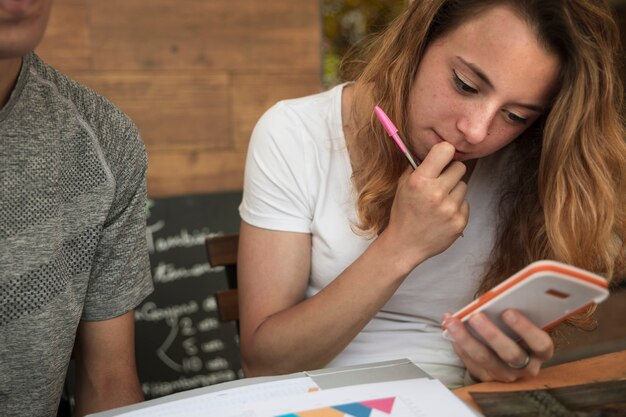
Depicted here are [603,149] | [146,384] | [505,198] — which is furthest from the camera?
[146,384]

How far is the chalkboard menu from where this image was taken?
7.01 ft

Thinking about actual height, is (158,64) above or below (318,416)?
above

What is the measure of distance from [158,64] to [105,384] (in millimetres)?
1292

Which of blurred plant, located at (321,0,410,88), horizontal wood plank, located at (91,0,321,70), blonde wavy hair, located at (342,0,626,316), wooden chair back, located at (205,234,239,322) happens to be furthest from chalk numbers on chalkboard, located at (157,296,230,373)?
blurred plant, located at (321,0,410,88)

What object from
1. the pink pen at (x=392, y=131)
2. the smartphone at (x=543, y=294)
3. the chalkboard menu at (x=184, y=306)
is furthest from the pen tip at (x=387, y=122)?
the chalkboard menu at (x=184, y=306)

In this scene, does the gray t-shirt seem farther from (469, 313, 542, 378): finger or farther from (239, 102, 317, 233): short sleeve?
(469, 313, 542, 378): finger

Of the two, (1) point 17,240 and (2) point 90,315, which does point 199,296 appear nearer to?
(2) point 90,315

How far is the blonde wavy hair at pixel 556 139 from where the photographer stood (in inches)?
42.2

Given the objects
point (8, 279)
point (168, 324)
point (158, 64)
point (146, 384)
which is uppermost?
point (158, 64)

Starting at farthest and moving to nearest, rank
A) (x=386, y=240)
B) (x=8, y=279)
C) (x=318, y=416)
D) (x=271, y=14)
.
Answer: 1. (x=271, y=14)
2. (x=386, y=240)
3. (x=8, y=279)
4. (x=318, y=416)

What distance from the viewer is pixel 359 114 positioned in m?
1.25

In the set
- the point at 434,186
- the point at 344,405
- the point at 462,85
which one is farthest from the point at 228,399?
the point at 462,85

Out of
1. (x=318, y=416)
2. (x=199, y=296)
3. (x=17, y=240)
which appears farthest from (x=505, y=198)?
(x=199, y=296)

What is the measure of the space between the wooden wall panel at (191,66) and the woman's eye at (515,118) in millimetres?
1323
